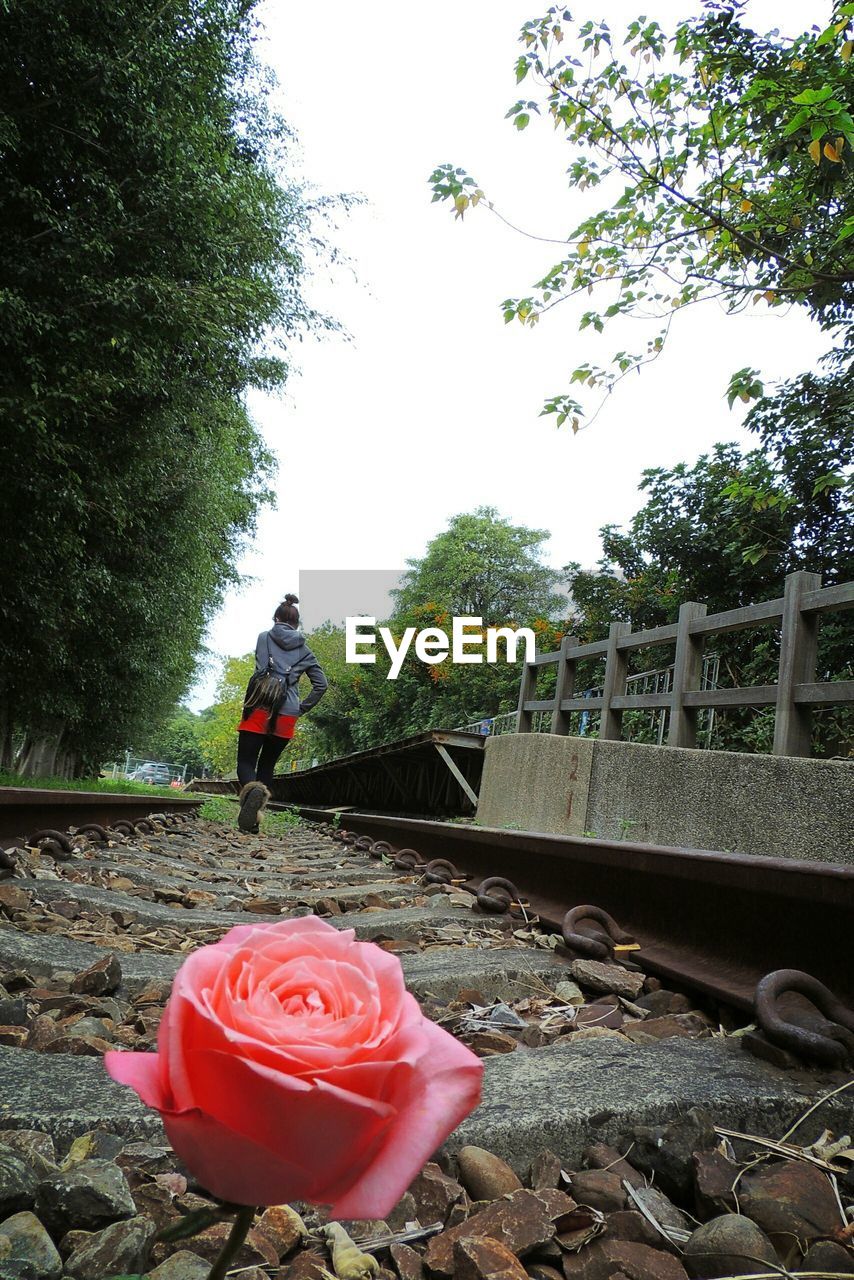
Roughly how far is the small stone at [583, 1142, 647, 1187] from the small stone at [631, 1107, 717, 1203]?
0.07 feet

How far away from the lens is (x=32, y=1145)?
1.12m

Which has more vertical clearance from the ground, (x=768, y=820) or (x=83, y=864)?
(x=768, y=820)

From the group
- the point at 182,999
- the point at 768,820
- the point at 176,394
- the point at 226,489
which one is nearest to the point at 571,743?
the point at 768,820

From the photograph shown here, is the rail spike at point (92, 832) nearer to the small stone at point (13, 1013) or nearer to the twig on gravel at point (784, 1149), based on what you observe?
the small stone at point (13, 1013)

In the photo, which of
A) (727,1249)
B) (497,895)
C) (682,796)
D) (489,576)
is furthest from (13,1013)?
(489,576)

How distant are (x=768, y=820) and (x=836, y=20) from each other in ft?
16.0

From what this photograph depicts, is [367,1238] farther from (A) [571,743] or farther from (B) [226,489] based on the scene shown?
(B) [226,489]

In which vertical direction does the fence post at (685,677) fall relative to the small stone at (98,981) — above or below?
above

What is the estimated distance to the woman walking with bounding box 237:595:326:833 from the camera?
28.7ft

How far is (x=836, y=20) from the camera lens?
5539mm

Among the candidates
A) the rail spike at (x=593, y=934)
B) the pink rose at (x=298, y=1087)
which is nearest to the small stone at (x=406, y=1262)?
the pink rose at (x=298, y=1087)

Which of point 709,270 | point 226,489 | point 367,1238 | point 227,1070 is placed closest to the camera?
point 227,1070

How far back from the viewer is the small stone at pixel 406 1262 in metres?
0.98

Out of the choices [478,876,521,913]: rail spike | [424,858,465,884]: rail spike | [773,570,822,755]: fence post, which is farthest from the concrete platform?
[773,570,822,755]: fence post
